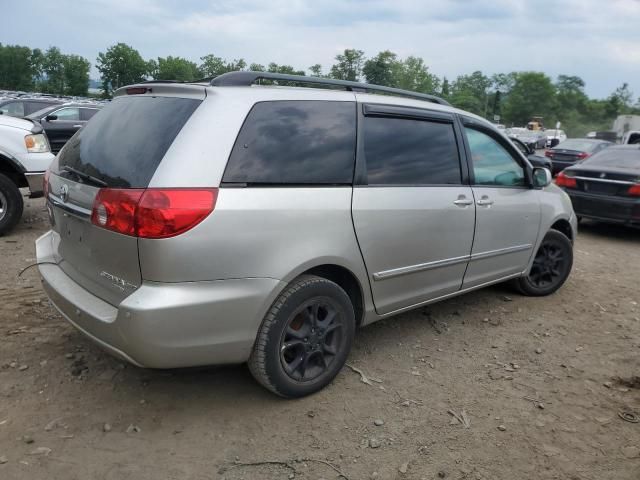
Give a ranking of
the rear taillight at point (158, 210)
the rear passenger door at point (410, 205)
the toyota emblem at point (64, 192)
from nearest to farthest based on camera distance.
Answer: the rear taillight at point (158, 210), the toyota emblem at point (64, 192), the rear passenger door at point (410, 205)

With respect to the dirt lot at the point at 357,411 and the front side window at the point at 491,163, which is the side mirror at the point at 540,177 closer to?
the front side window at the point at 491,163

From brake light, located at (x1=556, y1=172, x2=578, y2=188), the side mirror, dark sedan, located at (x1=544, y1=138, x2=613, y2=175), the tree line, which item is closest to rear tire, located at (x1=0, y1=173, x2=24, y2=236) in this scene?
the side mirror

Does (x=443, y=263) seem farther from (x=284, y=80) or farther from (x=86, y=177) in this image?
(x=86, y=177)

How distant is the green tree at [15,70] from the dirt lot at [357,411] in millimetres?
85408

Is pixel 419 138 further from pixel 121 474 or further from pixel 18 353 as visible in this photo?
pixel 18 353

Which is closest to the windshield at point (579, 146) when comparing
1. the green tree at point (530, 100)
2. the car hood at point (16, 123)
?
the car hood at point (16, 123)

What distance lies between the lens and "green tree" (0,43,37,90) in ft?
249

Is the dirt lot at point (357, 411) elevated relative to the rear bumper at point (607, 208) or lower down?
lower down

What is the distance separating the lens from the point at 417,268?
11.6 ft

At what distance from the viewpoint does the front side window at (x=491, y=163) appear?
13.2 ft

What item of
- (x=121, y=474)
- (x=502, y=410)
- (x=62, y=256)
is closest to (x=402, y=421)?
(x=502, y=410)

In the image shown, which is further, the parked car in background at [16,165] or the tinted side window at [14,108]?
the tinted side window at [14,108]

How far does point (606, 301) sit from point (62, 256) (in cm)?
476

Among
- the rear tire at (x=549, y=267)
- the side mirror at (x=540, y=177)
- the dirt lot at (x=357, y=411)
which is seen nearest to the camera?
the dirt lot at (x=357, y=411)
